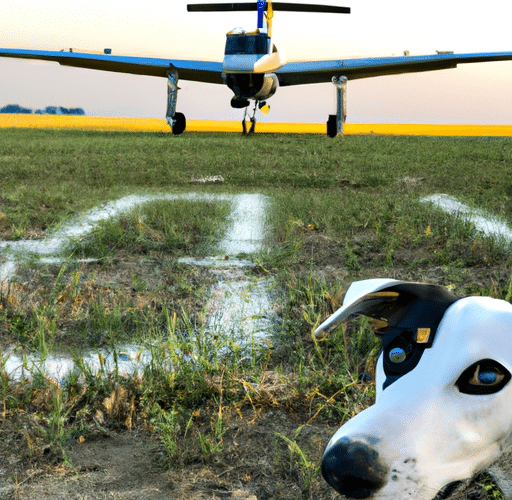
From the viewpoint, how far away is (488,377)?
1635 mm

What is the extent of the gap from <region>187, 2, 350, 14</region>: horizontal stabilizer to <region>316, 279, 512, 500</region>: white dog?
30057 millimetres

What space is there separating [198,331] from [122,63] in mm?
23013

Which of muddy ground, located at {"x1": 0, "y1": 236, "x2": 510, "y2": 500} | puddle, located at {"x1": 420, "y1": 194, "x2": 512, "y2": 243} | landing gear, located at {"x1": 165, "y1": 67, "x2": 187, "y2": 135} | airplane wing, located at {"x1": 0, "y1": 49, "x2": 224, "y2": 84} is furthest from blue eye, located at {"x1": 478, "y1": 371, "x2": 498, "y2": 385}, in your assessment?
airplane wing, located at {"x1": 0, "y1": 49, "x2": 224, "y2": 84}

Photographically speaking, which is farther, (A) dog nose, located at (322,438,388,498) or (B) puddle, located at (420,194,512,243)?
(B) puddle, located at (420,194,512,243)

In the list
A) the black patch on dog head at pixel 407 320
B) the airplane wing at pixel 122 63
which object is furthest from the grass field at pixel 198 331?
the airplane wing at pixel 122 63

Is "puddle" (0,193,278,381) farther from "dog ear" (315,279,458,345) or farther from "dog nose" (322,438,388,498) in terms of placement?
"dog nose" (322,438,388,498)

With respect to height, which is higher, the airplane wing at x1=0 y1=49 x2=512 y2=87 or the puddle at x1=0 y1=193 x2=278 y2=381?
the airplane wing at x1=0 y1=49 x2=512 y2=87

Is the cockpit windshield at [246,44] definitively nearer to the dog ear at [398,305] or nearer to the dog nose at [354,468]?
the dog ear at [398,305]

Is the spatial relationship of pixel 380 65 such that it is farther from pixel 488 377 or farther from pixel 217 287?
pixel 488 377

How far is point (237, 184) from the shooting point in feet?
32.7

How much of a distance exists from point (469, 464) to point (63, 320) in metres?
3.26

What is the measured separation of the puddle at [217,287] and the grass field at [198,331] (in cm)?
11

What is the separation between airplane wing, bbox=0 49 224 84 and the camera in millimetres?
24327

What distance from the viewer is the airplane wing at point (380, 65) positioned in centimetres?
2223
